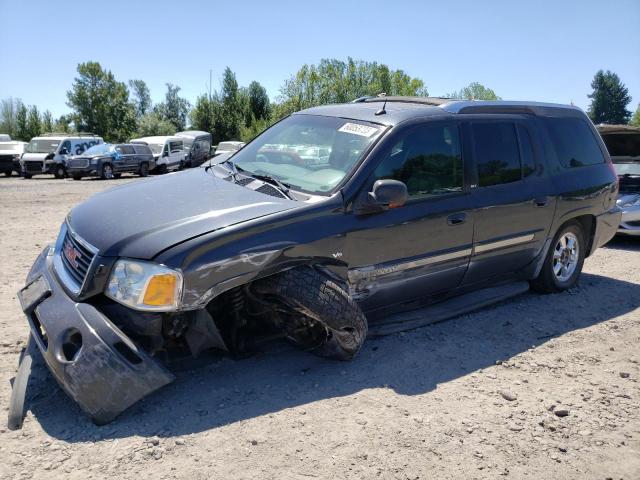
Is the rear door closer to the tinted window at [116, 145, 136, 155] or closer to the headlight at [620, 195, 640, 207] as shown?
the headlight at [620, 195, 640, 207]

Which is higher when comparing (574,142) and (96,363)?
(574,142)

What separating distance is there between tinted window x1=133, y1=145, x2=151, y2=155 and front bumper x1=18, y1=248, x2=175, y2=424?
75.3 feet

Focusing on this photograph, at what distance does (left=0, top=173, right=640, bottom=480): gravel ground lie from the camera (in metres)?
2.64

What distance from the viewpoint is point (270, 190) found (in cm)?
369

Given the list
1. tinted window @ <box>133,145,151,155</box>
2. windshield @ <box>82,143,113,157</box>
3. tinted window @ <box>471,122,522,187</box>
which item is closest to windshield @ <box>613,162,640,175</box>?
tinted window @ <box>471,122,522,187</box>

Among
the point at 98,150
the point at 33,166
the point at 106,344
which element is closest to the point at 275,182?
the point at 106,344

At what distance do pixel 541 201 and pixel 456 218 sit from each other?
44.9 inches

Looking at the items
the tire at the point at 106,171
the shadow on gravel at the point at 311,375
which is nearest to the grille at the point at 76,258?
the shadow on gravel at the point at 311,375

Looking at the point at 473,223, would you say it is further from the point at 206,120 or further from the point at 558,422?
the point at 206,120

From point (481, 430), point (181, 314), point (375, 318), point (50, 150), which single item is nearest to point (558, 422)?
point (481, 430)

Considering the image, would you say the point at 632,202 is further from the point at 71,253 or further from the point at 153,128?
the point at 153,128

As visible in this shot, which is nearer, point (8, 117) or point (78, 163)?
point (78, 163)

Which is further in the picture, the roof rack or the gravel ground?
the roof rack

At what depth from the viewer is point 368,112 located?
423cm
